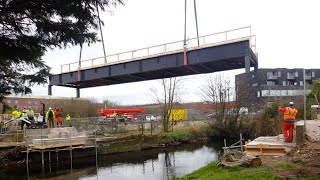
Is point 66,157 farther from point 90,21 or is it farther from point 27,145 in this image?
point 90,21

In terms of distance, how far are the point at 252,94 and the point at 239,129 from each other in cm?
552

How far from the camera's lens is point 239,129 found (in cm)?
4097

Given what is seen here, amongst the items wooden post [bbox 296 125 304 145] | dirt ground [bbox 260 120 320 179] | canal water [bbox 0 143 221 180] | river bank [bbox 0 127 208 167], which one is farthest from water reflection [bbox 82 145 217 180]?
dirt ground [bbox 260 120 320 179]

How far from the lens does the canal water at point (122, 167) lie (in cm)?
2025

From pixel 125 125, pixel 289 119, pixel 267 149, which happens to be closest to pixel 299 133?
pixel 289 119

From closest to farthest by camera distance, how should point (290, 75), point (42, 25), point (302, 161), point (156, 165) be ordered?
1. point (42, 25)
2. point (302, 161)
3. point (156, 165)
4. point (290, 75)

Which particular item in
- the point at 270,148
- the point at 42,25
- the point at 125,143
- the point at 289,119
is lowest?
the point at 125,143

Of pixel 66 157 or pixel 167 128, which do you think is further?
pixel 167 128

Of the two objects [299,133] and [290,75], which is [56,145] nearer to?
[299,133]

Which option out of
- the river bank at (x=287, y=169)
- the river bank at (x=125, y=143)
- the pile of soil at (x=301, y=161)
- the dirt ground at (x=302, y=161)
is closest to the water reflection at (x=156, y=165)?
the river bank at (x=125, y=143)

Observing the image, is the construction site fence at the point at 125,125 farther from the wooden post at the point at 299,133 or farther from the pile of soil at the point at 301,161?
the pile of soil at the point at 301,161

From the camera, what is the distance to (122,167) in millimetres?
23094

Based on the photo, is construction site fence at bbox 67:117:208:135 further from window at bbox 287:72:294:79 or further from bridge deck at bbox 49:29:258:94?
window at bbox 287:72:294:79

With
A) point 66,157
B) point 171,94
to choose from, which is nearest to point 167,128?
point 171,94
